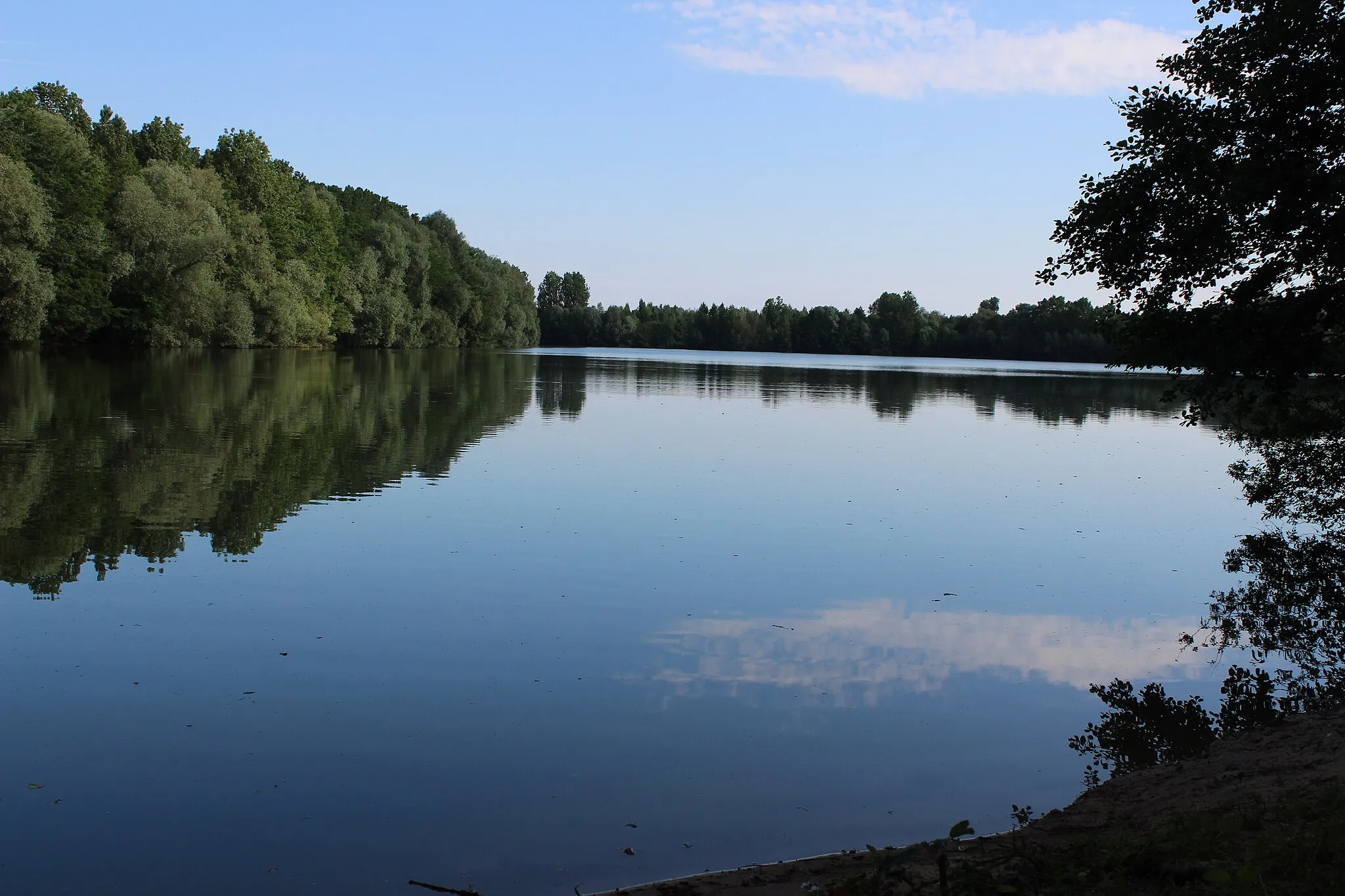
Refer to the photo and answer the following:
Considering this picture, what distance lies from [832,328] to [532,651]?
571 ft

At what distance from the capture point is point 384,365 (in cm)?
6488

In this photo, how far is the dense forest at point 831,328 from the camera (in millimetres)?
150625

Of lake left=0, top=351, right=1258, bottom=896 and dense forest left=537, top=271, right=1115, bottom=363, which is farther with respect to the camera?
dense forest left=537, top=271, right=1115, bottom=363

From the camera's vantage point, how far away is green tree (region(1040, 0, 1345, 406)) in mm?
11375

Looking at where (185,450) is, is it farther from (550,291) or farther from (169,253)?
(550,291)

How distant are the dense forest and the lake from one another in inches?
5283

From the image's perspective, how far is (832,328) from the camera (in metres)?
180

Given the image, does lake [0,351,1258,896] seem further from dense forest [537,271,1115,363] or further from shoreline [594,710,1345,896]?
dense forest [537,271,1115,363]

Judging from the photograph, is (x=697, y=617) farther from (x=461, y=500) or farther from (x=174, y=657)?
(x=461, y=500)

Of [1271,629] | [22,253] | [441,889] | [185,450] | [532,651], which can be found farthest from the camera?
[22,253]

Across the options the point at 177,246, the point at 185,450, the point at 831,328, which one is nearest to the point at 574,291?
the point at 831,328

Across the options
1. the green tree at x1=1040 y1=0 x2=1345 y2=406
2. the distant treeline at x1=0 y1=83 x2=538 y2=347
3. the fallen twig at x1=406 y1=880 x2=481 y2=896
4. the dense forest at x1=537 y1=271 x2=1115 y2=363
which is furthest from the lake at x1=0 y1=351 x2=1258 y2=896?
the dense forest at x1=537 y1=271 x2=1115 y2=363

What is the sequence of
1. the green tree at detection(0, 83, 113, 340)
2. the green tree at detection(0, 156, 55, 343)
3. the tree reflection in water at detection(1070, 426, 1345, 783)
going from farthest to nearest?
the green tree at detection(0, 83, 113, 340)
the green tree at detection(0, 156, 55, 343)
the tree reflection in water at detection(1070, 426, 1345, 783)

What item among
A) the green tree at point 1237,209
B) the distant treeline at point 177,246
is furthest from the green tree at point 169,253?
the green tree at point 1237,209
